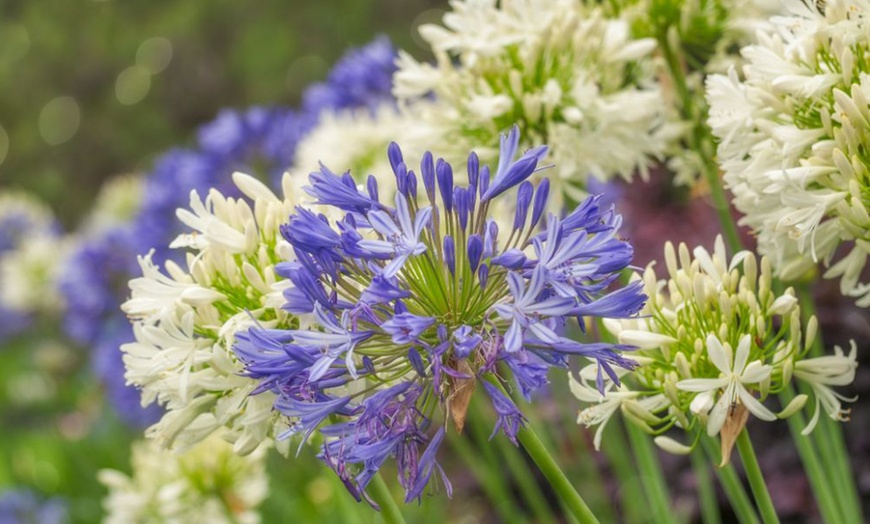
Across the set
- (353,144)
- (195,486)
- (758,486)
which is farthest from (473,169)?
(353,144)

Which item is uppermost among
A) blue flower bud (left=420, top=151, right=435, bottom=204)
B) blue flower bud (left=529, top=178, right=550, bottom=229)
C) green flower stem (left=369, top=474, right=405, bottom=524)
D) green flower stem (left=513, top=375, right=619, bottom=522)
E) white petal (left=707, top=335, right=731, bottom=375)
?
blue flower bud (left=420, top=151, right=435, bottom=204)

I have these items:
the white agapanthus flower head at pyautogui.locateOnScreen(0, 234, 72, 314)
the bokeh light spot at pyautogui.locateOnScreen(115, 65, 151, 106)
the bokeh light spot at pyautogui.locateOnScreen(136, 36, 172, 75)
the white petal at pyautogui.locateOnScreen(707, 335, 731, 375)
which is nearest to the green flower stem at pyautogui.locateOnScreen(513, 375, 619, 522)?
the white petal at pyautogui.locateOnScreen(707, 335, 731, 375)

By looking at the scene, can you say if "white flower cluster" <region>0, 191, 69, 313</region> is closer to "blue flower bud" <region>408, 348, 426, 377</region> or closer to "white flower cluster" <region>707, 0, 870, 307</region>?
"white flower cluster" <region>707, 0, 870, 307</region>

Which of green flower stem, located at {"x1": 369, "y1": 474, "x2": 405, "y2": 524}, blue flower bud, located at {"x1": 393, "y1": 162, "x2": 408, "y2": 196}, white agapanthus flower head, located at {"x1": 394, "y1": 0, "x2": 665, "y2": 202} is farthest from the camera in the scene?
white agapanthus flower head, located at {"x1": 394, "y1": 0, "x2": 665, "y2": 202}

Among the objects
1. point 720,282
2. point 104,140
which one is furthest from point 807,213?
point 104,140

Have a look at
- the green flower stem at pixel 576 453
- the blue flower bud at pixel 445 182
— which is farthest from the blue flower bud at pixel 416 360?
the green flower stem at pixel 576 453

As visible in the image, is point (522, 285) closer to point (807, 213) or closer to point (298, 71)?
point (807, 213)
